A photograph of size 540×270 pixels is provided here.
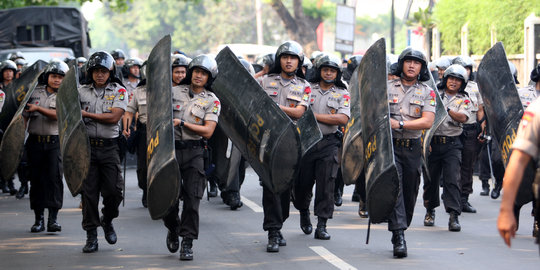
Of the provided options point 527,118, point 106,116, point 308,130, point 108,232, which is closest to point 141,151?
point 108,232

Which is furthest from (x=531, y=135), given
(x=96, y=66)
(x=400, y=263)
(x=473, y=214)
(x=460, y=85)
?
(x=473, y=214)

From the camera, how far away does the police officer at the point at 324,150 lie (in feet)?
29.9

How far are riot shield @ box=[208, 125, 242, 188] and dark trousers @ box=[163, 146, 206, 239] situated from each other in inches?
33.2

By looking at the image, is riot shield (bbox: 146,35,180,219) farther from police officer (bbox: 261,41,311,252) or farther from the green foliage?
the green foliage

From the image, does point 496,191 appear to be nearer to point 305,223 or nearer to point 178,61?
point 305,223

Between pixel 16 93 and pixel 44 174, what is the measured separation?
1.51 metres

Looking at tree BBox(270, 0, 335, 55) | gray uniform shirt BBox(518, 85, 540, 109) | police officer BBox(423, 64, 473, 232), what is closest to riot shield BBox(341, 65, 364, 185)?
police officer BBox(423, 64, 473, 232)

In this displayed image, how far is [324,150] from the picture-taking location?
9211 mm

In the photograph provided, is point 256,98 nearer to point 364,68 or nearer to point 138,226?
point 364,68

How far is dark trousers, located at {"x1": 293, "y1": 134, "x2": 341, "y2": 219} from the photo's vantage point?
9.14 meters

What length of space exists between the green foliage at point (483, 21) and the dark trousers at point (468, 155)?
812 cm

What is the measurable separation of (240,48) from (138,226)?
38.4 metres

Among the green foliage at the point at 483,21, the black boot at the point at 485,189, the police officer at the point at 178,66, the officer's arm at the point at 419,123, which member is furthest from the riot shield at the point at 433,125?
the green foliage at the point at 483,21

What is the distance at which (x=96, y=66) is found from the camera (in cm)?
839
